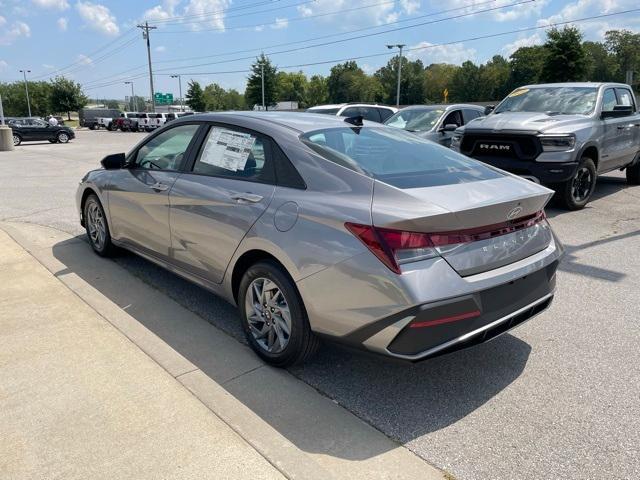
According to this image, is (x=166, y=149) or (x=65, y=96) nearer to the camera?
(x=166, y=149)

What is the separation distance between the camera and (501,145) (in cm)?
752

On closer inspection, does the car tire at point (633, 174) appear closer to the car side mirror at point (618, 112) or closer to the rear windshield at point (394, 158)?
the car side mirror at point (618, 112)

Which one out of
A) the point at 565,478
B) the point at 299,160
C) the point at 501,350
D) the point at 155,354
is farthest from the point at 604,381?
the point at 155,354

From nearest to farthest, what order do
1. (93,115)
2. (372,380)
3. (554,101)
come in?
(372,380), (554,101), (93,115)

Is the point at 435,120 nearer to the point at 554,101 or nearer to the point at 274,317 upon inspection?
the point at 554,101

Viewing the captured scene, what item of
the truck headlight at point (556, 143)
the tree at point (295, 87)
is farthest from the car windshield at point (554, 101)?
the tree at point (295, 87)

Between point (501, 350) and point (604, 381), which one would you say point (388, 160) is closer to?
point (501, 350)

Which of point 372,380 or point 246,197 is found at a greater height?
point 246,197

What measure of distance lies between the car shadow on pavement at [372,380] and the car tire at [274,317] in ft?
0.57

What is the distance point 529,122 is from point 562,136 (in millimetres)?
549

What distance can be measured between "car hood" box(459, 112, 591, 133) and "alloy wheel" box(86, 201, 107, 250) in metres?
5.53

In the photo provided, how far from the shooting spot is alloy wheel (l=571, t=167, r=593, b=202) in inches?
303

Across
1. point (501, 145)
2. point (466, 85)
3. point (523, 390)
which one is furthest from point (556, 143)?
point (466, 85)

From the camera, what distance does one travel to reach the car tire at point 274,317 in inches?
117
